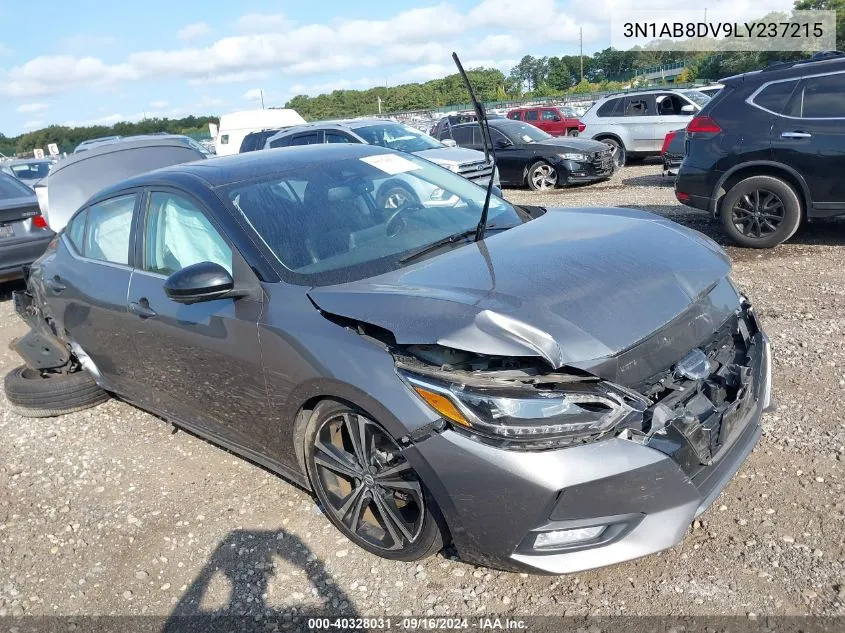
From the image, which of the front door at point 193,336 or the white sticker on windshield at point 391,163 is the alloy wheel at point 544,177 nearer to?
the white sticker on windshield at point 391,163

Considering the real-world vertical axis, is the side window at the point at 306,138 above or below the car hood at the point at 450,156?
above

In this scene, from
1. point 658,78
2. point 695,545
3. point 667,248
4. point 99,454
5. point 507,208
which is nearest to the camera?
point 695,545

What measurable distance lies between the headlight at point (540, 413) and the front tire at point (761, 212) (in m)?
5.55

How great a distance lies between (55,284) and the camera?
4.48 meters

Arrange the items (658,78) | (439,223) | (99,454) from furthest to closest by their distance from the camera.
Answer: (658,78) < (99,454) < (439,223)

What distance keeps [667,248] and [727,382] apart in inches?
25.8

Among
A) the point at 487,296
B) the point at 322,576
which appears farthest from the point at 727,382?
the point at 322,576

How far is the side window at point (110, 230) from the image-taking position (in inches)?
153

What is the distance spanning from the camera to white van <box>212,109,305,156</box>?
778 inches

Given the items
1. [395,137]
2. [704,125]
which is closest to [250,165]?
[704,125]

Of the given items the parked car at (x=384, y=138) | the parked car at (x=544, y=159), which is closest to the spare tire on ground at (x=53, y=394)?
the parked car at (x=384, y=138)

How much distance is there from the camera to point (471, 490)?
231cm

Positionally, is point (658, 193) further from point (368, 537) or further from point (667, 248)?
point (368, 537)

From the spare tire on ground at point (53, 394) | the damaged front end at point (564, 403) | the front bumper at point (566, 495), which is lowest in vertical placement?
the spare tire on ground at point (53, 394)
